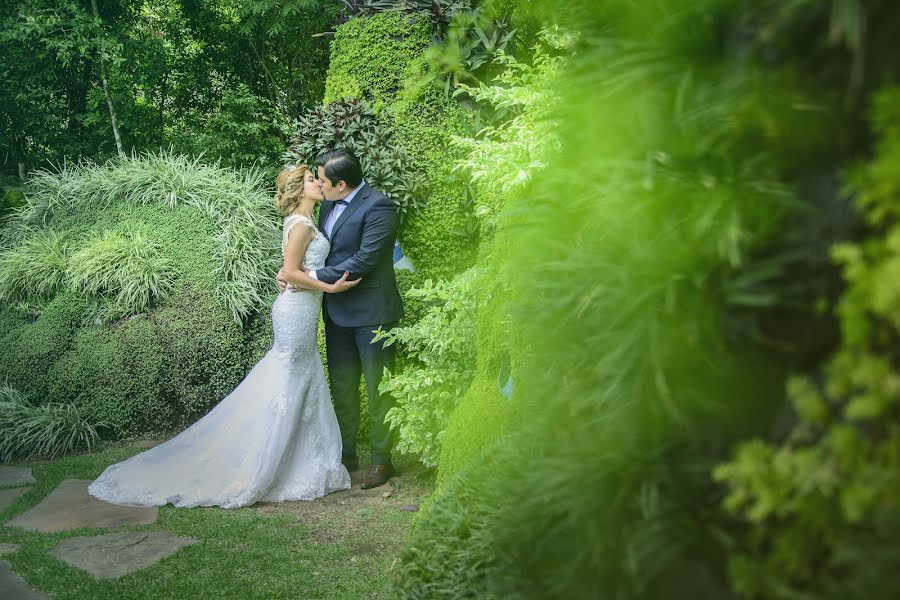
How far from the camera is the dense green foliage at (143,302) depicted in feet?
23.2

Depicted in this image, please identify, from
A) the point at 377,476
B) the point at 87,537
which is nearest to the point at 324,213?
the point at 377,476

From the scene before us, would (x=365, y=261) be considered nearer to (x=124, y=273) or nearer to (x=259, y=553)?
(x=259, y=553)

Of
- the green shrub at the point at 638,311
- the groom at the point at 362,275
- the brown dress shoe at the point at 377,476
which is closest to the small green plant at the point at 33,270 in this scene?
the groom at the point at 362,275

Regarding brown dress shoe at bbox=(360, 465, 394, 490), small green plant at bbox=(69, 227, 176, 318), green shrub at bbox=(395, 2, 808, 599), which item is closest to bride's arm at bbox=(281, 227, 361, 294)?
brown dress shoe at bbox=(360, 465, 394, 490)

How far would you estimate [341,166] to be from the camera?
555 centimetres

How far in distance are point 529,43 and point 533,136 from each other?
86.4 inches

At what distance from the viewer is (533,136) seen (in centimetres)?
356

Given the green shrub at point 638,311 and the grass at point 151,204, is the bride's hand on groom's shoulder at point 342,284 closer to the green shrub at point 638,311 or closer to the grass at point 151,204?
the grass at point 151,204

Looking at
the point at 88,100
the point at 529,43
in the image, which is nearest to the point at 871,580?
the point at 529,43

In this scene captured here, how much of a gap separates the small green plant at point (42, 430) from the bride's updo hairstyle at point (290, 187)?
110 inches

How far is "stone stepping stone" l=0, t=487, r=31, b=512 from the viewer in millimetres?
5329

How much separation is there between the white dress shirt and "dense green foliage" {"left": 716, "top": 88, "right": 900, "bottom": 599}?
4981 millimetres

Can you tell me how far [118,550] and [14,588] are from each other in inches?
21.9

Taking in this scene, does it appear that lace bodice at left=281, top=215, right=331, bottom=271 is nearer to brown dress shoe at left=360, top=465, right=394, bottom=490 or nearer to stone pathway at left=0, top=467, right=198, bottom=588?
brown dress shoe at left=360, top=465, right=394, bottom=490
